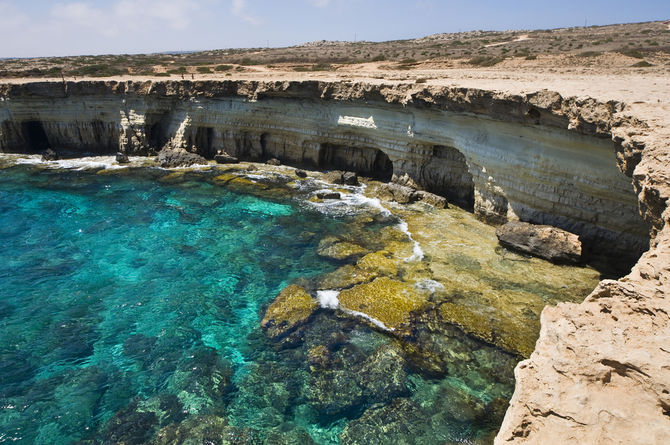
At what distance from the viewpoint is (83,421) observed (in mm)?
9227

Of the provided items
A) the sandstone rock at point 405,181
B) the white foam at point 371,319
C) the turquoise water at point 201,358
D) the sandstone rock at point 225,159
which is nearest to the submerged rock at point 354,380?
the turquoise water at point 201,358

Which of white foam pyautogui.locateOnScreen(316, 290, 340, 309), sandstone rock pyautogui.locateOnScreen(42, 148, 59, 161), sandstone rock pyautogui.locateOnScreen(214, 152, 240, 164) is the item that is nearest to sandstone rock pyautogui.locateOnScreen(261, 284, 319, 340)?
white foam pyautogui.locateOnScreen(316, 290, 340, 309)

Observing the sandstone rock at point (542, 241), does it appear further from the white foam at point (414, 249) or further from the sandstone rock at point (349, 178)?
the sandstone rock at point (349, 178)

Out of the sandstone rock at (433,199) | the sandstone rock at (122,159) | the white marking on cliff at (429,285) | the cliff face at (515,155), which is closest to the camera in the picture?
the cliff face at (515,155)

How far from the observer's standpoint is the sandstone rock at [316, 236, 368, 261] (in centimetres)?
1588

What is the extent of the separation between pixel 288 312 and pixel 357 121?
528 inches

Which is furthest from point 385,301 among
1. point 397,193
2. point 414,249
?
point 397,193

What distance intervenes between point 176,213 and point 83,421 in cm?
1241

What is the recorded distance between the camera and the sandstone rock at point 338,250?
15.9 metres

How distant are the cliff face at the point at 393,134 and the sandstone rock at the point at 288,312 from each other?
950 centimetres

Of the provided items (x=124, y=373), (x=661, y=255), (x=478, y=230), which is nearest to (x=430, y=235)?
(x=478, y=230)

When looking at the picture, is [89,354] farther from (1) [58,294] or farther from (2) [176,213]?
(2) [176,213]

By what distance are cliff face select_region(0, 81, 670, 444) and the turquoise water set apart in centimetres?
415

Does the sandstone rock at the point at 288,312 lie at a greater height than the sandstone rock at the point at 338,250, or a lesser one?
lesser
